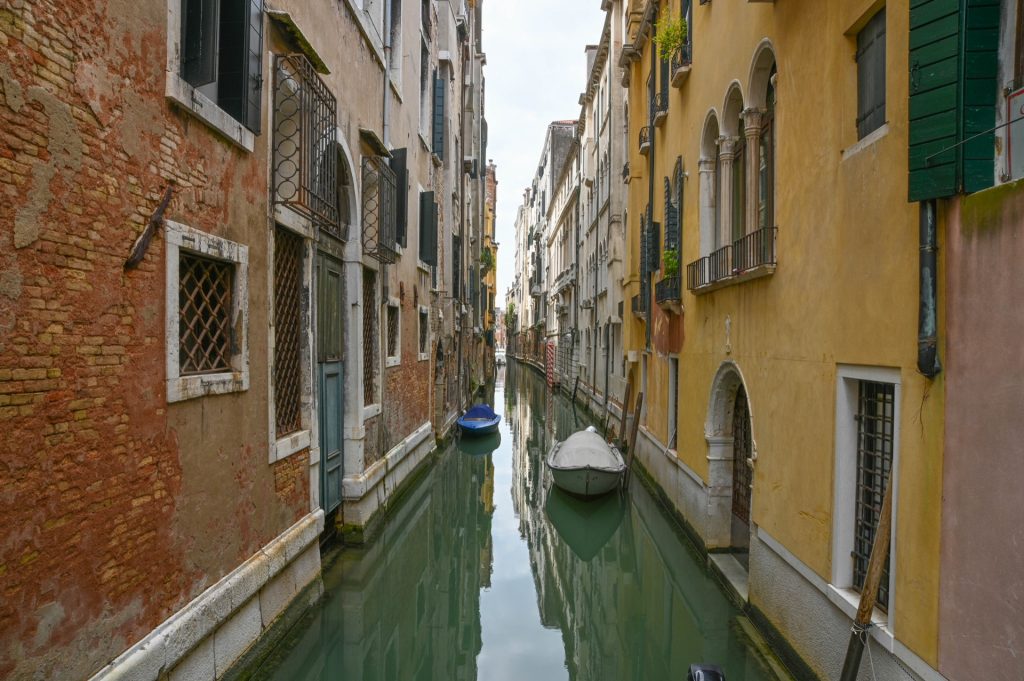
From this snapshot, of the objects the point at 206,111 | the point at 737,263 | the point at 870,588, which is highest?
the point at 206,111

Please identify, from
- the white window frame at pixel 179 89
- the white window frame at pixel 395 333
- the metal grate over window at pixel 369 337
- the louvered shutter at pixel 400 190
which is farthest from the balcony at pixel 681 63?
the white window frame at pixel 179 89

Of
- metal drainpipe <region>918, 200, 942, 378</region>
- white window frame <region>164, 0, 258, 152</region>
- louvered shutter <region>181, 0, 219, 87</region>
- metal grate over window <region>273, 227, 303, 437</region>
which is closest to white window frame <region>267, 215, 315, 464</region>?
metal grate over window <region>273, 227, 303, 437</region>

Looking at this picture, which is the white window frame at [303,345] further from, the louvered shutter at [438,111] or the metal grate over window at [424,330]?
the louvered shutter at [438,111]

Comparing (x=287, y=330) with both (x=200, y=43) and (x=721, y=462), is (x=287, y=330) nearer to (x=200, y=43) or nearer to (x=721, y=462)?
(x=200, y=43)

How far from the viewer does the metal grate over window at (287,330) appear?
5.64 metres

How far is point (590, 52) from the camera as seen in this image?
80.9 ft

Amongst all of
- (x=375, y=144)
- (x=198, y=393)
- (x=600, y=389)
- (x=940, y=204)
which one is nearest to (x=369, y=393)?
(x=375, y=144)

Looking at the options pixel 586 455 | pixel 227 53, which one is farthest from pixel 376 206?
pixel 586 455

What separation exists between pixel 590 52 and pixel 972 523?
2447cm

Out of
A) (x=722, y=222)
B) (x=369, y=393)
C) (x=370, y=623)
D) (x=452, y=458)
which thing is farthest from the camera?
(x=452, y=458)

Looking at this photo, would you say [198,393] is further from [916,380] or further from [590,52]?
[590,52]

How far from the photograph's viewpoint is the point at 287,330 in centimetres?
594

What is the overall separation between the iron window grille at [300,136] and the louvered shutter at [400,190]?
2909 millimetres

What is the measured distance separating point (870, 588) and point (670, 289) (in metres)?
6.16
